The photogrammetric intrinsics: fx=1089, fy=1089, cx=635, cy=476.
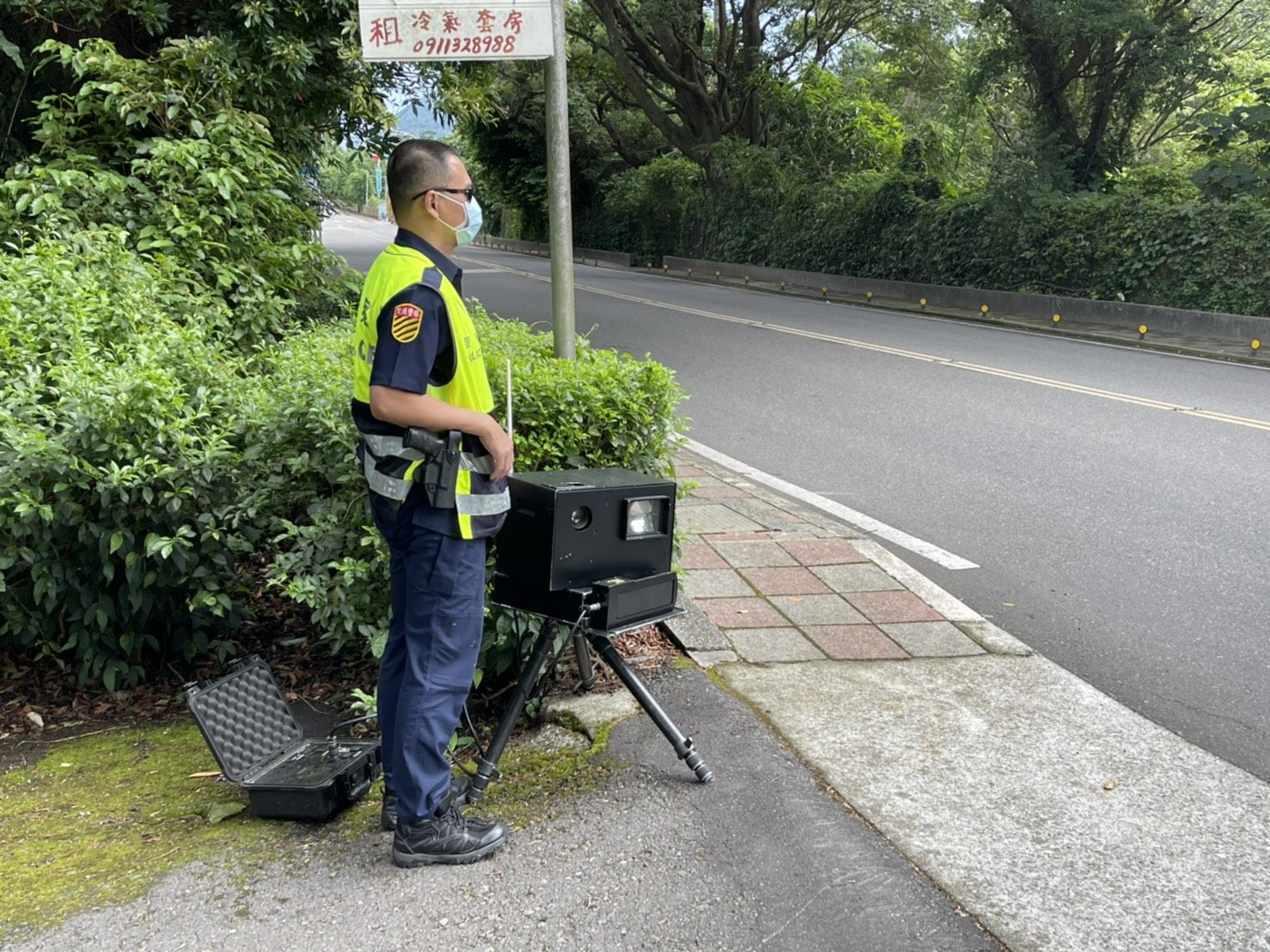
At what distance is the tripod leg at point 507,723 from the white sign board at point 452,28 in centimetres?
250

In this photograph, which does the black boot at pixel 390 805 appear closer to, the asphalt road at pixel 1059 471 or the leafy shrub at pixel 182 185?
the asphalt road at pixel 1059 471

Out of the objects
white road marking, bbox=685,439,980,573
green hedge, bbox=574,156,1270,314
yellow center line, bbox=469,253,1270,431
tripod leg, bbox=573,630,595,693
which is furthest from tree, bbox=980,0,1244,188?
tripod leg, bbox=573,630,595,693

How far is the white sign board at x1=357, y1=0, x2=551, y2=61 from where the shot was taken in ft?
14.5

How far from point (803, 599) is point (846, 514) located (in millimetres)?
1906

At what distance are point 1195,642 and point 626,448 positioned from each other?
9.13ft

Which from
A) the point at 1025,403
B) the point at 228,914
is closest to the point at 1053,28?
the point at 1025,403

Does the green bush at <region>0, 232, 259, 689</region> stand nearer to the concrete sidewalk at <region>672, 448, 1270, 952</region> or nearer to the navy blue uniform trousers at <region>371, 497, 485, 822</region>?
the navy blue uniform trousers at <region>371, 497, 485, 822</region>

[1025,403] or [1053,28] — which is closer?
[1025,403]

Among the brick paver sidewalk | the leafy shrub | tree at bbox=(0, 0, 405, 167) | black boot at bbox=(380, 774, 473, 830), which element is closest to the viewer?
black boot at bbox=(380, 774, 473, 830)

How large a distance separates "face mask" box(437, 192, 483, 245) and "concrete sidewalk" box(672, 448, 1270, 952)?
198 cm

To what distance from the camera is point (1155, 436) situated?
29.9 feet

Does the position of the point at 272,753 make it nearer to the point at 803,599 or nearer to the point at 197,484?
the point at 197,484

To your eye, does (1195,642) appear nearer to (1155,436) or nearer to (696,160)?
(1155,436)

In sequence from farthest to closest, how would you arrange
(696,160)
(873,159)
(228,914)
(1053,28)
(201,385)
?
(696,160)
(873,159)
(1053,28)
(201,385)
(228,914)
